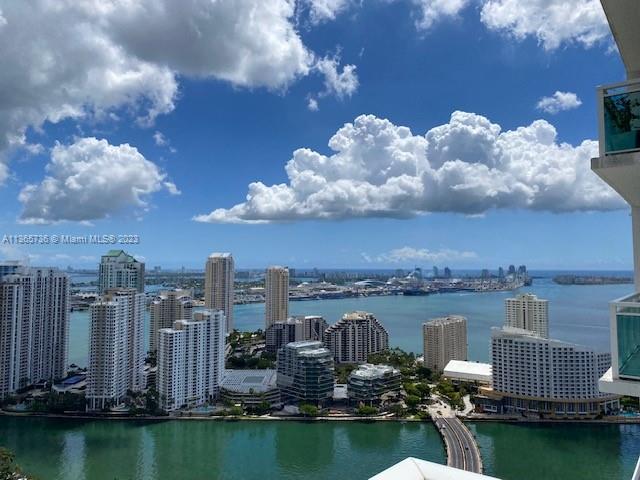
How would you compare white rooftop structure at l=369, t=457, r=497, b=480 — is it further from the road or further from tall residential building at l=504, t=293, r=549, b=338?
tall residential building at l=504, t=293, r=549, b=338

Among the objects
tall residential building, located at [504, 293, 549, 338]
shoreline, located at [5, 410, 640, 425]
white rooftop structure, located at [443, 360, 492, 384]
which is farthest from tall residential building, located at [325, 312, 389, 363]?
shoreline, located at [5, 410, 640, 425]

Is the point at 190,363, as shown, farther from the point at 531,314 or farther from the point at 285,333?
the point at 531,314

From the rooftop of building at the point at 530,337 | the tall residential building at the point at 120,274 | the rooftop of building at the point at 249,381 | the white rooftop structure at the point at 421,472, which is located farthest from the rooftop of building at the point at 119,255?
the white rooftop structure at the point at 421,472

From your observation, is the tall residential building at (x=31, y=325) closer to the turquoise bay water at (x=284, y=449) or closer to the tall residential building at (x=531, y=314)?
the turquoise bay water at (x=284, y=449)

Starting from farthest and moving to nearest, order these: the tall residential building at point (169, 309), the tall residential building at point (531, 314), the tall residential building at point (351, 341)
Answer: the tall residential building at point (169, 309)
the tall residential building at point (351, 341)
the tall residential building at point (531, 314)

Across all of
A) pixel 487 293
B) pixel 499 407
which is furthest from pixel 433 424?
pixel 487 293

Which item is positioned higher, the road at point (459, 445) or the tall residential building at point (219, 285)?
the tall residential building at point (219, 285)

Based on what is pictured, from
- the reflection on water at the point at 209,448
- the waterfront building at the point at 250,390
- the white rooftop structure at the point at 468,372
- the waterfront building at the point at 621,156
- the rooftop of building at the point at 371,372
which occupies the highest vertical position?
the waterfront building at the point at 621,156
